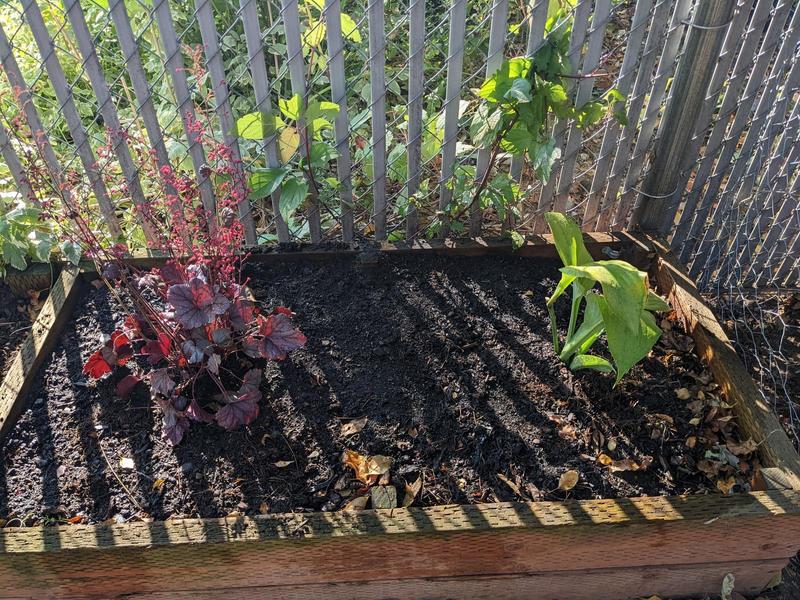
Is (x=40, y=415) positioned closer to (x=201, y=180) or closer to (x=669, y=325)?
(x=201, y=180)

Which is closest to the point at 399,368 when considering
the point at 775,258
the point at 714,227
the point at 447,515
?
the point at 447,515

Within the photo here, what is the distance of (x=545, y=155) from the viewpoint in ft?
7.22

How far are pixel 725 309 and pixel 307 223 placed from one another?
1799 millimetres

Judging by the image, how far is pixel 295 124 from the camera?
88.7 inches

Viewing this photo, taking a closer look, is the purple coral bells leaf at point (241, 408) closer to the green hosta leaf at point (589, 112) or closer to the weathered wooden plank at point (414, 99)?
the weathered wooden plank at point (414, 99)

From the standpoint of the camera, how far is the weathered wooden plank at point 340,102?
203 cm

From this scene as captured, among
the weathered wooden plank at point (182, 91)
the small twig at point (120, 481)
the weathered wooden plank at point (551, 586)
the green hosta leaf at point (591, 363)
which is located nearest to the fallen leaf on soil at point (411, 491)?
the weathered wooden plank at point (551, 586)

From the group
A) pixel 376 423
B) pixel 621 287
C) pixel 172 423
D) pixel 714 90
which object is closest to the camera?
pixel 621 287

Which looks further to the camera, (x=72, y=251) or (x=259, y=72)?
(x=72, y=251)

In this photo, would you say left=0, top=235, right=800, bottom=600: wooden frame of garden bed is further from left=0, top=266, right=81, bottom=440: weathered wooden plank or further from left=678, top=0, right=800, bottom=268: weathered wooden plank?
left=678, top=0, right=800, bottom=268: weathered wooden plank

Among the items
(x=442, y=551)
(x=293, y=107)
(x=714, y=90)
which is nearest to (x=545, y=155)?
(x=714, y=90)

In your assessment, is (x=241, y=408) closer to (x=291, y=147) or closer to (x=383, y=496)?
(x=383, y=496)

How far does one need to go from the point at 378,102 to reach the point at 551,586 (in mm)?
1611

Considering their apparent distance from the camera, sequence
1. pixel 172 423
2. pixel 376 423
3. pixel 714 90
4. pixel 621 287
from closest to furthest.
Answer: pixel 621 287, pixel 172 423, pixel 376 423, pixel 714 90
